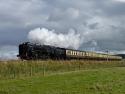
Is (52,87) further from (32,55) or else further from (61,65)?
(32,55)

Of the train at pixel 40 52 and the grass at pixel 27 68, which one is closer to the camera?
the grass at pixel 27 68

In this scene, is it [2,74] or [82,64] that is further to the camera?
[82,64]

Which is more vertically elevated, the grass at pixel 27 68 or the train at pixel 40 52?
the train at pixel 40 52

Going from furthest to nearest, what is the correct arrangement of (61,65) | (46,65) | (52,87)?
(61,65) → (46,65) → (52,87)

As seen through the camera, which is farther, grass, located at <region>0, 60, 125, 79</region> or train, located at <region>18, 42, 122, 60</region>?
train, located at <region>18, 42, 122, 60</region>

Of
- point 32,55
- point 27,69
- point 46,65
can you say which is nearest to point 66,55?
point 32,55

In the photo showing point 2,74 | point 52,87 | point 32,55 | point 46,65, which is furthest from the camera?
point 32,55

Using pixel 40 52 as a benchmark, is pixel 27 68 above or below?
below

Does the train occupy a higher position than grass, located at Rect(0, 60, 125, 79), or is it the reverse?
the train

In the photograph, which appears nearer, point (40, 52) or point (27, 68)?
point (27, 68)

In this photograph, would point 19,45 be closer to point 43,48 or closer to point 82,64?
point 43,48

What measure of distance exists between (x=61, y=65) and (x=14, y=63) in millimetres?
12159

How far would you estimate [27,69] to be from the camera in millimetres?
44219

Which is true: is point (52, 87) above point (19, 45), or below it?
below
